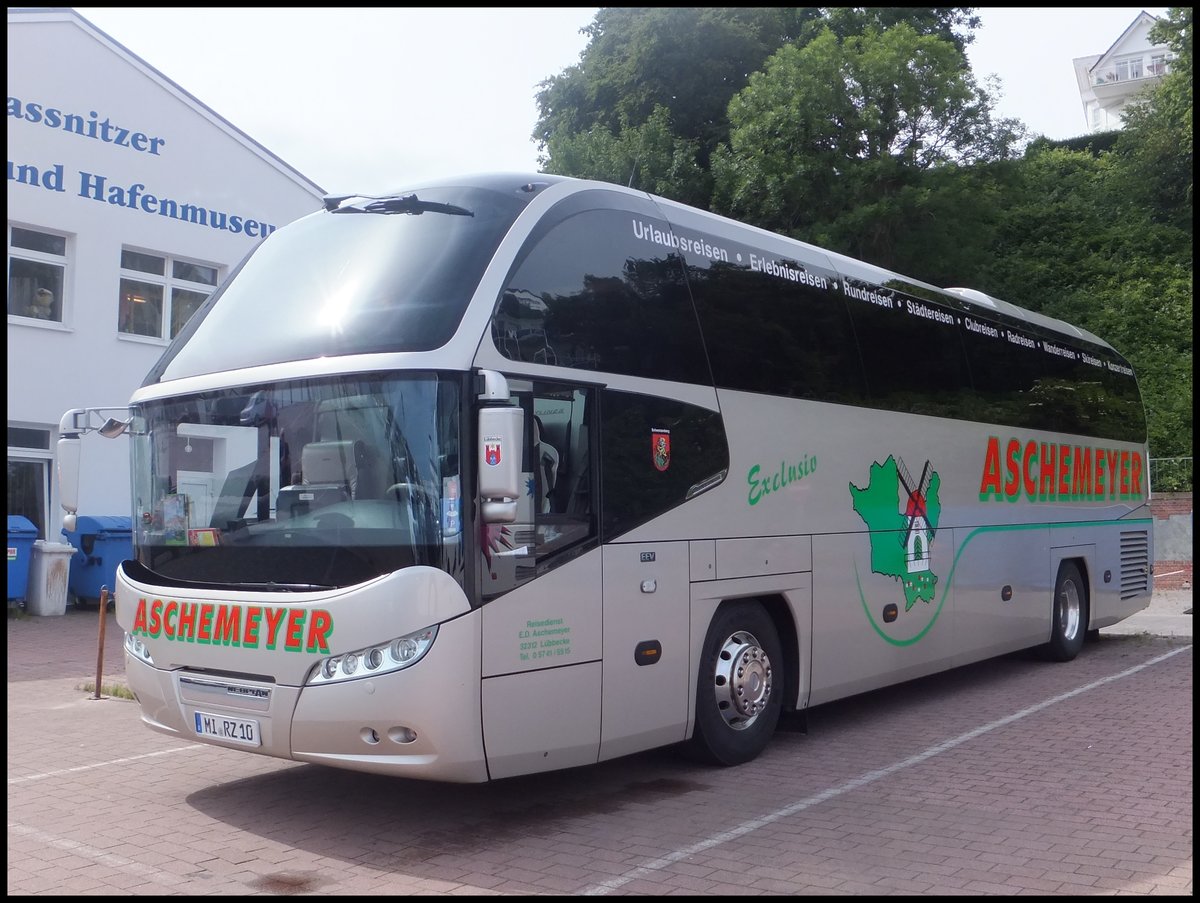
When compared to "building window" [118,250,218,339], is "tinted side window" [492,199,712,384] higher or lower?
lower

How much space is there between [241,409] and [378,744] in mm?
2006

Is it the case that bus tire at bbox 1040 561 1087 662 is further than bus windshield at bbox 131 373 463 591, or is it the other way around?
bus tire at bbox 1040 561 1087 662

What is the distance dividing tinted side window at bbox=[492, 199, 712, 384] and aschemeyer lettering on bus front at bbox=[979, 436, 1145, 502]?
4.93 m

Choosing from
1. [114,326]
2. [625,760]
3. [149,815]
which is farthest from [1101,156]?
[149,815]

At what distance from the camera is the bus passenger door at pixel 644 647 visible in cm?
685

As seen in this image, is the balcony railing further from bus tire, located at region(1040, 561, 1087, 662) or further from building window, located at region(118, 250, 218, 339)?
bus tire, located at region(1040, 561, 1087, 662)

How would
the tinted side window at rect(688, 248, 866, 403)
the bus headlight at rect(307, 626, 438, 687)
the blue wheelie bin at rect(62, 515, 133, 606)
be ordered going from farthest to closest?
1. the blue wheelie bin at rect(62, 515, 133, 606)
2. the tinted side window at rect(688, 248, 866, 403)
3. the bus headlight at rect(307, 626, 438, 687)

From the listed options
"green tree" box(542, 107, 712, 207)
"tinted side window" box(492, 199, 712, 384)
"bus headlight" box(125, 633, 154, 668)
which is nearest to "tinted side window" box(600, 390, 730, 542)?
"tinted side window" box(492, 199, 712, 384)

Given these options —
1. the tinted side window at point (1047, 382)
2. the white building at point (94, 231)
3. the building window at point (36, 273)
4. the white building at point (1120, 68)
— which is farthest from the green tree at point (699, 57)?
the white building at point (1120, 68)

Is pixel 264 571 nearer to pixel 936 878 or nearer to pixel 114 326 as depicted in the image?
pixel 936 878

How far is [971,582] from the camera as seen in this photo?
11.1 metres

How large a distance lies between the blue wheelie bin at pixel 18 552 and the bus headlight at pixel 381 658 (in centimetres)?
1208

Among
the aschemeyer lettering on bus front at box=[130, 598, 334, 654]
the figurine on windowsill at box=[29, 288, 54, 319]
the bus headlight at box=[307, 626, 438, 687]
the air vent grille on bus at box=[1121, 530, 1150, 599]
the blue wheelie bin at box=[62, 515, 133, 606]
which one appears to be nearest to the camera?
Answer: the bus headlight at box=[307, 626, 438, 687]

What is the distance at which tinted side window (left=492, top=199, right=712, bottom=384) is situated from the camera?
6.56 m
